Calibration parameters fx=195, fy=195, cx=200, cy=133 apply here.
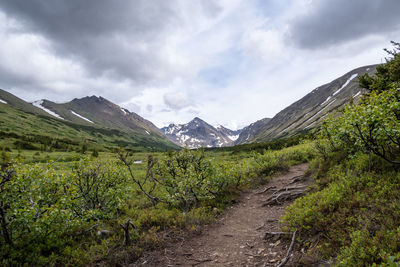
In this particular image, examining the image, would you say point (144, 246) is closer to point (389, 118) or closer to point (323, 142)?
point (389, 118)

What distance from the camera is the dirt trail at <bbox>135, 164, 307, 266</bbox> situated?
7853mm

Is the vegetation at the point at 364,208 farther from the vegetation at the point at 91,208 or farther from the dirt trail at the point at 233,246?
the vegetation at the point at 91,208

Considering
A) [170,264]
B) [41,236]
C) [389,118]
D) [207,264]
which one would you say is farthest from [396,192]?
[41,236]

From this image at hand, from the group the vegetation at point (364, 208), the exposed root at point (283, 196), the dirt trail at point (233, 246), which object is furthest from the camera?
the exposed root at point (283, 196)

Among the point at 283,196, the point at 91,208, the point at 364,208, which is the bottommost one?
the point at 283,196

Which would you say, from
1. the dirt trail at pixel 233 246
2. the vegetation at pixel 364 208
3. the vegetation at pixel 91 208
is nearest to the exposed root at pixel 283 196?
the dirt trail at pixel 233 246

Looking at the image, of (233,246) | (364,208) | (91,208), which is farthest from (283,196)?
(91,208)

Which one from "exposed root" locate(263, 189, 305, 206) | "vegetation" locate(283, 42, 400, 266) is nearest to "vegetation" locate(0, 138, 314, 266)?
"exposed root" locate(263, 189, 305, 206)

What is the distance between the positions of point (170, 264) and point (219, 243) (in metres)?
2.65

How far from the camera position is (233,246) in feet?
29.8

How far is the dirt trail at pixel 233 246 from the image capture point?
785 cm

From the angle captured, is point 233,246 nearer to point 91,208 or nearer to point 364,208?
point 364,208

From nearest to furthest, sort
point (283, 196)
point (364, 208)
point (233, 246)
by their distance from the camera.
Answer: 1. point (364, 208)
2. point (233, 246)
3. point (283, 196)

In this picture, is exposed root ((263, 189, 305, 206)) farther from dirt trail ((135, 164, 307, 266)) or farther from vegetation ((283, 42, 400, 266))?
vegetation ((283, 42, 400, 266))
